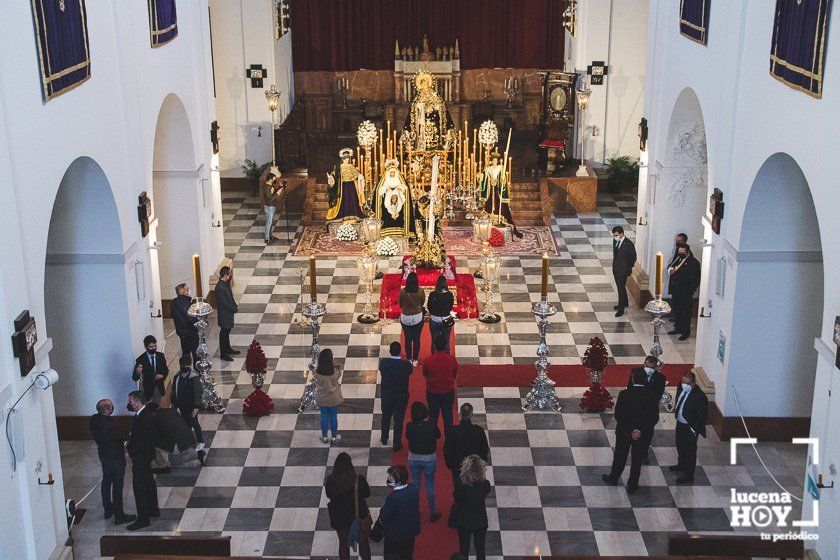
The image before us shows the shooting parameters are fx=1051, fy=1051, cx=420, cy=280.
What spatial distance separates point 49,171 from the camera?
10.2 m

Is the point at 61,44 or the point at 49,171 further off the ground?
the point at 61,44

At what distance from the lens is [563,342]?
52.6 feet

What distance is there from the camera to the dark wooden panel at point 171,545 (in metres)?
9.91

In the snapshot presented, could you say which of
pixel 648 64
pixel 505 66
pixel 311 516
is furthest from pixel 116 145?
pixel 505 66

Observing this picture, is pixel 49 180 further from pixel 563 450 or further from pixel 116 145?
pixel 563 450

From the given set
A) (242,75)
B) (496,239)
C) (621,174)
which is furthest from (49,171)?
(621,174)

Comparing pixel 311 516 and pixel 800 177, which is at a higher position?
pixel 800 177

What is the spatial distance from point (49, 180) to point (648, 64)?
35.6ft

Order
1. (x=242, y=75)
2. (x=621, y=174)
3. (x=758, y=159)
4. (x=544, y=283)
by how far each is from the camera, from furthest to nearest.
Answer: (x=242, y=75), (x=621, y=174), (x=544, y=283), (x=758, y=159)

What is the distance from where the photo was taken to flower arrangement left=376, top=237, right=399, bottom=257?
18.3 meters

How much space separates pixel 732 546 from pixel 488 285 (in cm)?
799

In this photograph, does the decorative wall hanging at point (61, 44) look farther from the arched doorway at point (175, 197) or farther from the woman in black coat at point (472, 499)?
the woman in black coat at point (472, 499)

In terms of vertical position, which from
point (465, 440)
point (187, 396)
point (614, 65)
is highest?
point (614, 65)

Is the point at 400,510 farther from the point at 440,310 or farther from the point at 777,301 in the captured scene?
the point at 777,301
